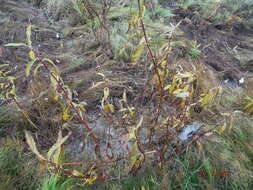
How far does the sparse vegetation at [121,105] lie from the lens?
→ 3.73 feet

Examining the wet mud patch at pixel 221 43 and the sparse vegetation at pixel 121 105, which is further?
the wet mud patch at pixel 221 43

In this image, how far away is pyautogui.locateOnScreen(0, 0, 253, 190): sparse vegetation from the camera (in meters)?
1.14

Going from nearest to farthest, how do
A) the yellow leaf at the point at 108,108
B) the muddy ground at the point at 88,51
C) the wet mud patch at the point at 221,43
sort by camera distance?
the yellow leaf at the point at 108,108 → the muddy ground at the point at 88,51 → the wet mud patch at the point at 221,43

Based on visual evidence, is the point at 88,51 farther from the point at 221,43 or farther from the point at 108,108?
the point at 221,43

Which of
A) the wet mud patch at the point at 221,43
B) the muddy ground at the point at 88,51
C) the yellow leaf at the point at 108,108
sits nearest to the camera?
the yellow leaf at the point at 108,108

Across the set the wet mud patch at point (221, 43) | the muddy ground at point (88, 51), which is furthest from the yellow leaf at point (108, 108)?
the wet mud patch at point (221, 43)

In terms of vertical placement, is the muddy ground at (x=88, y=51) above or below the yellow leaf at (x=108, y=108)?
below

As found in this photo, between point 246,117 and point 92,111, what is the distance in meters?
1.14

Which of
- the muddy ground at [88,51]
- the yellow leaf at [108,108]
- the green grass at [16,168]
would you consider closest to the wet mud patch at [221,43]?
the muddy ground at [88,51]

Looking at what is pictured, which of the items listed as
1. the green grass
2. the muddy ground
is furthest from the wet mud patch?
the green grass

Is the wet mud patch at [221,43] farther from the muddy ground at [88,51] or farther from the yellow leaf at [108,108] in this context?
the yellow leaf at [108,108]

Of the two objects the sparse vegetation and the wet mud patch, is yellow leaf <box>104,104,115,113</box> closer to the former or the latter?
the sparse vegetation

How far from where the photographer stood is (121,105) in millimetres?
1311

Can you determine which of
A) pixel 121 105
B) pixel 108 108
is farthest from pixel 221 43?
pixel 108 108
